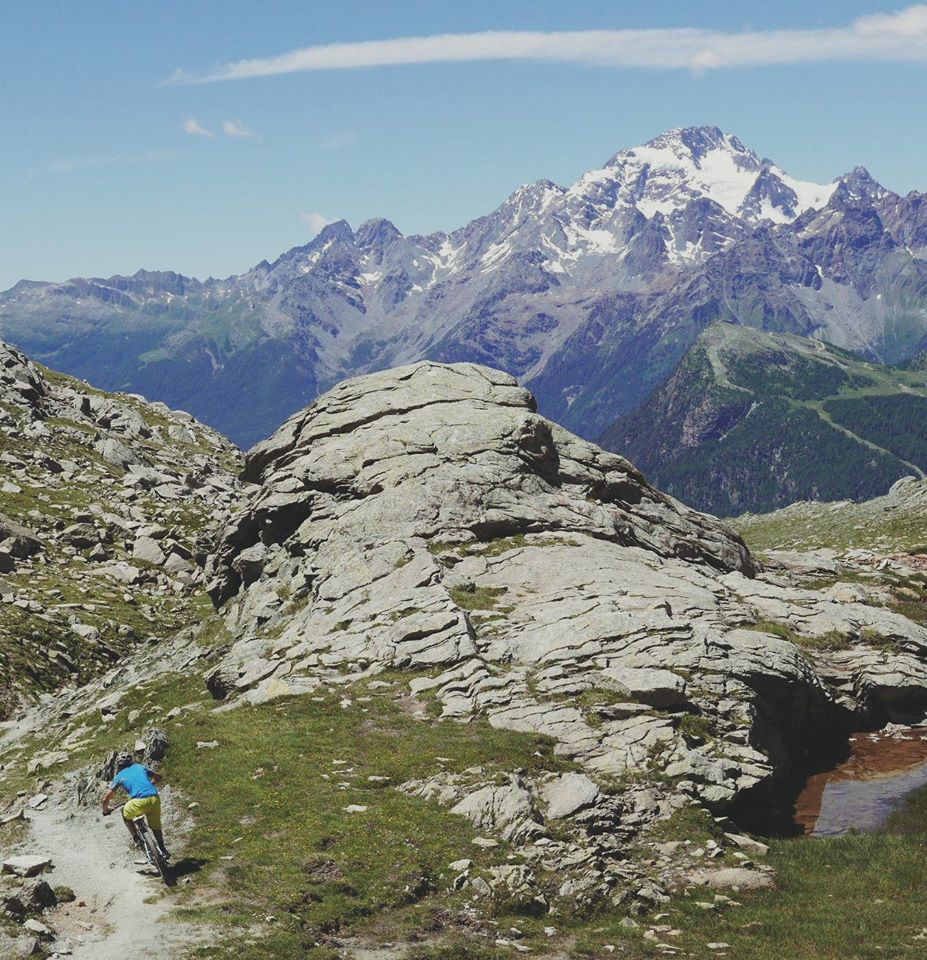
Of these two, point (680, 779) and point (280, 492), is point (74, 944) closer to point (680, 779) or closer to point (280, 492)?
point (680, 779)

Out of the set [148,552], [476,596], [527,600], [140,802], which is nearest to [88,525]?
[148,552]

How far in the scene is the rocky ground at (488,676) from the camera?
90.0 ft

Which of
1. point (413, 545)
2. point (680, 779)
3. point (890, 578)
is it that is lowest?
point (890, 578)

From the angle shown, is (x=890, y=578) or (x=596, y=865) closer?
(x=596, y=865)

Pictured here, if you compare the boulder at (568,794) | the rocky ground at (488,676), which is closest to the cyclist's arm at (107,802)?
the rocky ground at (488,676)

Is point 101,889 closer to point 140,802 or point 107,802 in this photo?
point 140,802

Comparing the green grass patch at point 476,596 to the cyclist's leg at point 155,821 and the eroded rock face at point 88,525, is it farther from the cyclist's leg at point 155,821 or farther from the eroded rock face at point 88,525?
the eroded rock face at point 88,525

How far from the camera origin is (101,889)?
79.7 ft

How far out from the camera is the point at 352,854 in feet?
86.3

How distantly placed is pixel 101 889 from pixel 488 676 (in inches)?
680

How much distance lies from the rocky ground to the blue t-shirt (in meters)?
2.63

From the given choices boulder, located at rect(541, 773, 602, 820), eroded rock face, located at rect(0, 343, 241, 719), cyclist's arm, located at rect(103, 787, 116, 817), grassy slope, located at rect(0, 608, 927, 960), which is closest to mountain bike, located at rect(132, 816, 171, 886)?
grassy slope, located at rect(0, 608, 927, 960)

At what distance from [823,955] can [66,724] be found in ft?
108

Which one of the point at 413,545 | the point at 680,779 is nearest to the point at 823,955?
the point at 680,779
